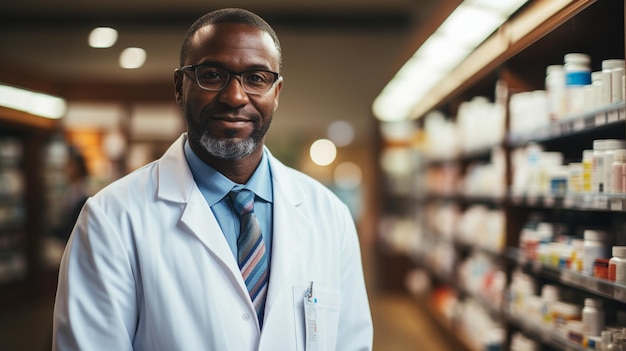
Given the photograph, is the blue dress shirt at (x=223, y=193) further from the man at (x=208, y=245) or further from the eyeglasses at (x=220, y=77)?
the eyeglasses at (x=220, y=77)

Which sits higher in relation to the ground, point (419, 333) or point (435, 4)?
point (435, 4)

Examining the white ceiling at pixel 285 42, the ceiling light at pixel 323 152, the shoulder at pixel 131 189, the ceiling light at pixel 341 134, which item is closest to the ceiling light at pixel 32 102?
the white ceiling at pixel 285 42

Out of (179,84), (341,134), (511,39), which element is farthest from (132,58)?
(341,134)

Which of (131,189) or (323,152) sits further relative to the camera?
(323,152)

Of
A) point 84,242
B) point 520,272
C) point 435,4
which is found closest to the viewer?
point 84,242

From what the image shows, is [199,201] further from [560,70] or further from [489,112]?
[489,112]

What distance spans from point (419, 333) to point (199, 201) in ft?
18.7

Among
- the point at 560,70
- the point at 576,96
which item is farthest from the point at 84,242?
the point at 560,70

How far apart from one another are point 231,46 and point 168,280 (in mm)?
609

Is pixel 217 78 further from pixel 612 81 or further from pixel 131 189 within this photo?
pixel 612 81

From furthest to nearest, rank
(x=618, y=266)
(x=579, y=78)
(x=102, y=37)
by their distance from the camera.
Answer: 1. (x=102, y=37)
2. (x=579, y=78)
3. (x=618, y=266)

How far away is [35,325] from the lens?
730 centimetres

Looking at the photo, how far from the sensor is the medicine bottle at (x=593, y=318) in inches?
118

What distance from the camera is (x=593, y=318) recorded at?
9.82ft
